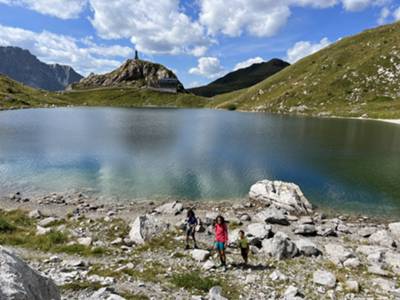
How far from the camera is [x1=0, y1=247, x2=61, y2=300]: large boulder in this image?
763cm

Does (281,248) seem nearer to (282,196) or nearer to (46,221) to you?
(282,196)

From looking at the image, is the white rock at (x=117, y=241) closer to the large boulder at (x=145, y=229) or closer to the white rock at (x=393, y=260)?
the large boulder at (x=145, y=229)

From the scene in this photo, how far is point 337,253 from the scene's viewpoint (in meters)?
20.9

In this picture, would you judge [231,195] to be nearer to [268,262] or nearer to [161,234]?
[161,234]

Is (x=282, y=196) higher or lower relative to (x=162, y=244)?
higher

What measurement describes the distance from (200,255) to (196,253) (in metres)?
0.48

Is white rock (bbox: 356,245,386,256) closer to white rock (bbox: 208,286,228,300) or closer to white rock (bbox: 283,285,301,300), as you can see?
white rock (bbox: 283,285,301,300)

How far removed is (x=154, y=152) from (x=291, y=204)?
37.2 m

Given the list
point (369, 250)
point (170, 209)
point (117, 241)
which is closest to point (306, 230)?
point (369, 250)

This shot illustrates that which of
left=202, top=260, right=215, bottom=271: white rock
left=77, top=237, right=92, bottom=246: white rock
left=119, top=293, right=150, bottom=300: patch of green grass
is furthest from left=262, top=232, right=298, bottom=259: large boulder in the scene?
left=77, top=237, right=92, bottom=246: white rock

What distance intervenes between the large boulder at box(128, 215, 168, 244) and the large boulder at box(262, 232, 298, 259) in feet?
30.8

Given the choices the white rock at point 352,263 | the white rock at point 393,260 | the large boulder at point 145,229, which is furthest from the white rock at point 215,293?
the white rock at point 393,260

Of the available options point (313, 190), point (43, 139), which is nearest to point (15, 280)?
point (313, 190)

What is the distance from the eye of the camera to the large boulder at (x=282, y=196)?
3309cm
